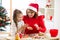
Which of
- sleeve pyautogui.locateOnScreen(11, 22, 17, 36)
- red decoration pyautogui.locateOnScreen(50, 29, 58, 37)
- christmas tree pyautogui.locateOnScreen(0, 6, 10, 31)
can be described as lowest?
red decoration pyautogui.locateOnScreen(50, 29, 58, 37)

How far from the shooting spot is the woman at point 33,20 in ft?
5.01

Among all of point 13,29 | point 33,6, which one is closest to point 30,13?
point 33,6

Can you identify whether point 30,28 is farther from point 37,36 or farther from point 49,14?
point 49,14

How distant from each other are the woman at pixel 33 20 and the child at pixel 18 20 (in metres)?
0.05

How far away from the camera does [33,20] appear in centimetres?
154

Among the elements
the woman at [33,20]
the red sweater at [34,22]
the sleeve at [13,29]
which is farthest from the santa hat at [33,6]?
the sleeve at [13,29]

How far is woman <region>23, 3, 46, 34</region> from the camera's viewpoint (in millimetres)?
1527

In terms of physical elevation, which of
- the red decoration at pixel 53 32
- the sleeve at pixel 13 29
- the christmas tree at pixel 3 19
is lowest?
the red decoration at pixel 53 32

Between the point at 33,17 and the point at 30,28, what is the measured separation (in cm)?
13

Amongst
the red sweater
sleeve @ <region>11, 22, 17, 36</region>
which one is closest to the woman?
the red sweater

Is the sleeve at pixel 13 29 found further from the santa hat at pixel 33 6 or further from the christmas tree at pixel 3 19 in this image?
the santa hat at pixel 33 6

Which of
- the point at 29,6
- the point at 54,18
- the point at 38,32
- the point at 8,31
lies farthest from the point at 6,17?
the point at 54,18

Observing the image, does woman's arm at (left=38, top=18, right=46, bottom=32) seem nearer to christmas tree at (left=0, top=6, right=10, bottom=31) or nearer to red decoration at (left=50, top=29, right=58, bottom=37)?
red decoration at (left=50, top=29, right=58, bottom=37)

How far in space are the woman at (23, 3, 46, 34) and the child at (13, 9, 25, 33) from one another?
0.05 metres
